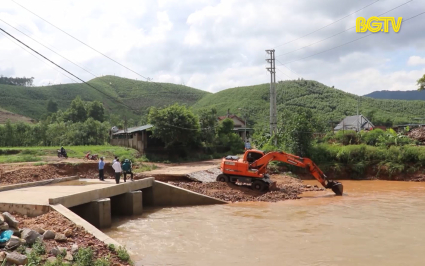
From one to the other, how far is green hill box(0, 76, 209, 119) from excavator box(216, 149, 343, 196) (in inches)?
3064

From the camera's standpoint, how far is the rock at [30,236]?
29.7 feet

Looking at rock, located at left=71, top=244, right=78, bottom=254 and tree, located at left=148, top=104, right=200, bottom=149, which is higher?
tree, located at left=148, top=104, right=200, bottom=149

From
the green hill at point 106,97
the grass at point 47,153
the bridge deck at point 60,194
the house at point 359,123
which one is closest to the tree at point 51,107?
the green hill at point 106,97

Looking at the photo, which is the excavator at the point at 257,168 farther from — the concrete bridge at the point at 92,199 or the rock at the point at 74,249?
the rock at the point at 74,249

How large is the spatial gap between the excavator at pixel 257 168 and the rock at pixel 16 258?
14862 millimetres

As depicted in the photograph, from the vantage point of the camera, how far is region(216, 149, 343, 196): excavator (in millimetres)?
21531

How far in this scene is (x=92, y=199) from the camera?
15.0 meters

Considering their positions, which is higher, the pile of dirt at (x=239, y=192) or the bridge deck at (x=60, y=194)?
the bridge deck at (x=60, y=194)

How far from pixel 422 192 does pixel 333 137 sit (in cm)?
1465

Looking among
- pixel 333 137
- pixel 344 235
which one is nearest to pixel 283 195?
pixel 344 235

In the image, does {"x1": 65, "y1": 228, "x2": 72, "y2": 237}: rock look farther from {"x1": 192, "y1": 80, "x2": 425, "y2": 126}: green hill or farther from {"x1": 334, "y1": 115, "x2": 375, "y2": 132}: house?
{"x1": 192, "y1": 80, "x2": 425, "y2": 126}: green hill

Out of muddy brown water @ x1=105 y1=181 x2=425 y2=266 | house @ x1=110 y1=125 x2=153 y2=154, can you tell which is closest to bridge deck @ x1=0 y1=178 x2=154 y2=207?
muddy brown water @ x1=105 y1=181 x2=425 y2=266

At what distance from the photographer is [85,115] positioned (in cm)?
7212

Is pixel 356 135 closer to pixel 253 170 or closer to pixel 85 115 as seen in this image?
pixel 253 170
